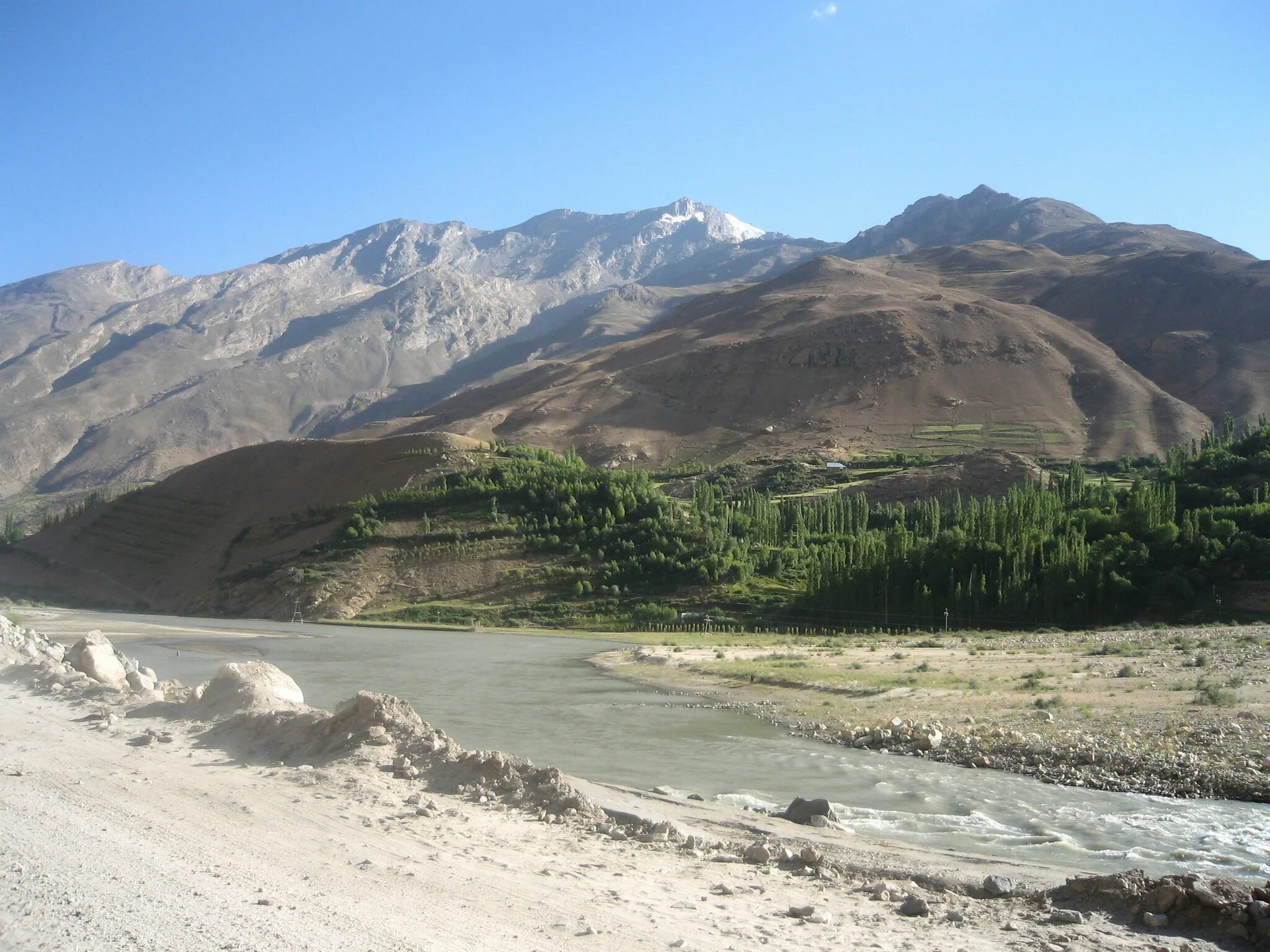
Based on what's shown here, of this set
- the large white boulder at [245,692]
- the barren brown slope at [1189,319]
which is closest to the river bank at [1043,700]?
the large white boulder at [245,692]

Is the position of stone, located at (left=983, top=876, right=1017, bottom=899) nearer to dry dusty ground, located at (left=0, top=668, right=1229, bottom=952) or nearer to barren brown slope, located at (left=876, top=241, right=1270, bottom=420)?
dry dusty ground, located at (left=0, top=668, right=1229, bottom=952)

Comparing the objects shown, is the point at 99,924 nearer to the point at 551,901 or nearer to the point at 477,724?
the point at 551,901

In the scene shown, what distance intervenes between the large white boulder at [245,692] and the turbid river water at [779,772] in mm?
4917

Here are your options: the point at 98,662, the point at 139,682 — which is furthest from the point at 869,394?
the point at 139,682

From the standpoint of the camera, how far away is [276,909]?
803 centimetres

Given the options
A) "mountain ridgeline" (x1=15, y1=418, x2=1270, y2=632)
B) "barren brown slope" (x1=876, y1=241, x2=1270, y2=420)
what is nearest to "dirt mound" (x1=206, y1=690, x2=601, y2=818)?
"mountain ridgeline" (x1=15, y1=418, x2=1270, y2=632)

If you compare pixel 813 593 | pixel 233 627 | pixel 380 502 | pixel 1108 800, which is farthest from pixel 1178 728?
pixel 380 502

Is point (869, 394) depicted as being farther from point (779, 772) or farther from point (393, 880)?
point (393, 880)

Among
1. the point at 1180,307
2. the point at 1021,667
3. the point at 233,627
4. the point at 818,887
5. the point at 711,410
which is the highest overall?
the point at 1180,307

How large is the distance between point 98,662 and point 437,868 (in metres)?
14.6

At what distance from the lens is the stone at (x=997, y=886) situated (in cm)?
946

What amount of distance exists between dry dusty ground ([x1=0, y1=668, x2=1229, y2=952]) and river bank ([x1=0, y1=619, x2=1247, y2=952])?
0.09 ft

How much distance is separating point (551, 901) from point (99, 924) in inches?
141

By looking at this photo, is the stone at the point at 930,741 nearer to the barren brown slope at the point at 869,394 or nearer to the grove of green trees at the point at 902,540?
the grove of green trees at the point at 902,540
